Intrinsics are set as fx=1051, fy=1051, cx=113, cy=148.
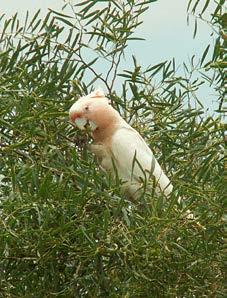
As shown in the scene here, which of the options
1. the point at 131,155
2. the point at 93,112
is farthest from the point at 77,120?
the point at 131,155

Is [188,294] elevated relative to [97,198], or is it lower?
lower

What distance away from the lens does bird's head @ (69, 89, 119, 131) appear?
1.82 m

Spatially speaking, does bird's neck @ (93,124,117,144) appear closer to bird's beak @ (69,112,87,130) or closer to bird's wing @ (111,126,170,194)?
bird's wing @ (111,126,170,194)

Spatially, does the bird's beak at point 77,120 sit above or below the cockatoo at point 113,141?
above

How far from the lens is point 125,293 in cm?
158

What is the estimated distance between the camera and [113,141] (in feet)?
6.89

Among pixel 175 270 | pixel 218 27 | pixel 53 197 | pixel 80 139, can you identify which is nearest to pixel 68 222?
pixel 53 197

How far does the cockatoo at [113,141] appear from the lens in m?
1.81

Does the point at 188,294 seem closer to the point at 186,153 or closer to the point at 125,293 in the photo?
the point at 125,293

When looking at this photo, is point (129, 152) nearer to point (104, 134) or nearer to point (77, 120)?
point (104, 134)

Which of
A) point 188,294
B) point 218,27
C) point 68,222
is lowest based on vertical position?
point 188,294

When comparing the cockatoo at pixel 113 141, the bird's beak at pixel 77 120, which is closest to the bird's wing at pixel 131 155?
the cockatoo at pixel 113 141

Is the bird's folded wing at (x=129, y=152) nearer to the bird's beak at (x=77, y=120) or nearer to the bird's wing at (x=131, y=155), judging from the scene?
the bird's wing at (x=131, y=155)

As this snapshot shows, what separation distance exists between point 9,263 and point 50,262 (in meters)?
0.07
